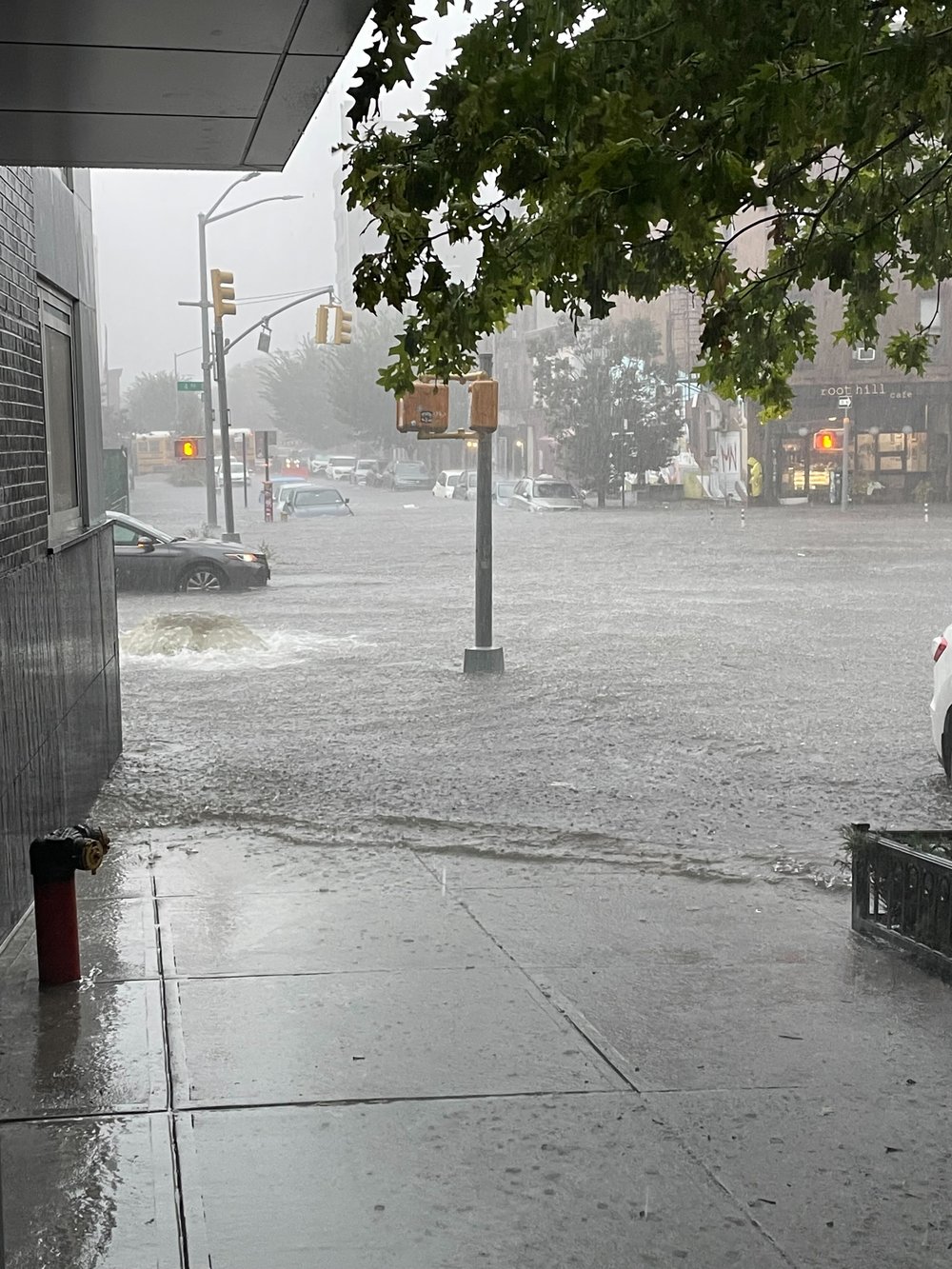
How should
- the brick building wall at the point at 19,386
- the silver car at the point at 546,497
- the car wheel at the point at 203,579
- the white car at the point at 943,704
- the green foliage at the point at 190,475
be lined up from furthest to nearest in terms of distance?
the green foliage at the point at 190,475
the silver car at the point at 546,497
the car wheel at the point at 203,579
the white car at the point at 943,704
the brick building wall at the point at 19,386

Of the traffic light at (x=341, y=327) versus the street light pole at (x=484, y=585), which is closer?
the street light pole at (x=484, y=585)

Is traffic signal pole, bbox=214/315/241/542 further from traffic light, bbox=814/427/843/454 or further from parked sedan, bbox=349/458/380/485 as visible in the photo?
parked sedan, bbox=349/458/380/485

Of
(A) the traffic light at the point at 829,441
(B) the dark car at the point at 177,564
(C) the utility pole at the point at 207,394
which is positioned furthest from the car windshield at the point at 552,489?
(B) the dark car at the point at 177,564

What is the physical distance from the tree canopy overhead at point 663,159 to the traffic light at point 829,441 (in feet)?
148

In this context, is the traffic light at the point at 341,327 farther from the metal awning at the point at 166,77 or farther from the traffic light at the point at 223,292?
the metal awning at the point at 166,77

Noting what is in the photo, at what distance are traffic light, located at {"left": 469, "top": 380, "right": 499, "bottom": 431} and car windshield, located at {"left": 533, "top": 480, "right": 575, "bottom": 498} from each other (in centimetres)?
4054

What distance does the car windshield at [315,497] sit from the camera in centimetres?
5006

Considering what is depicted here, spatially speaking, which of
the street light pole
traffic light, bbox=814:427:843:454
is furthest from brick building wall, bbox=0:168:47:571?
traffic light, bbox=814:427:843:454

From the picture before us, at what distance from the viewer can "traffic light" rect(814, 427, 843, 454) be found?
52656 mm

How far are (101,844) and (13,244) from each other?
3056 mm

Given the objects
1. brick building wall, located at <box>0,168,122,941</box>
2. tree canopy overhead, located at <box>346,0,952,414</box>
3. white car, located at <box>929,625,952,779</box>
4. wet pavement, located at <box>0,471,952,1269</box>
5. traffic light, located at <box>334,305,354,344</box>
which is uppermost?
traffic light, located at <box>334,305,354,344</box>

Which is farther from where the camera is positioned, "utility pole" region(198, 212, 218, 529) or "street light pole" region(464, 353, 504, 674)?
"utility pole" region(198, 212, 218, 529)

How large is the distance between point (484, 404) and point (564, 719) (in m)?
3.59

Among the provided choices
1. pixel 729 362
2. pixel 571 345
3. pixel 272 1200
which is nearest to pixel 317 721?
pixel 729 362
